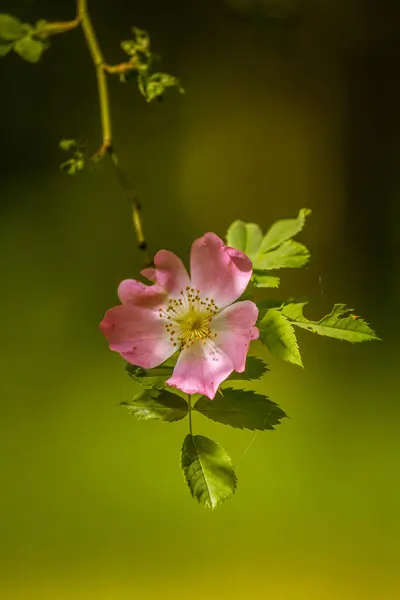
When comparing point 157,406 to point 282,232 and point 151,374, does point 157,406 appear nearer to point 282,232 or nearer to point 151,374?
point 151,374

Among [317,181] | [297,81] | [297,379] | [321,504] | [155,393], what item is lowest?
[155,393]

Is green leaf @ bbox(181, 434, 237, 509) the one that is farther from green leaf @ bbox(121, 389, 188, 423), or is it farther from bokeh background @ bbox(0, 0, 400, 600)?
bokeh background @ bbox(0, 0, 400, 600)

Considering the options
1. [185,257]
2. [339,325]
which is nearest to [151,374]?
[339,325]

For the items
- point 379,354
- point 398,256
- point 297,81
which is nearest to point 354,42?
point 297,81

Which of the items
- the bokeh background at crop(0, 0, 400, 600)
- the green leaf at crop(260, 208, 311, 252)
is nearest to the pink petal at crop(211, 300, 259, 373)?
the green leaf at crop(260, 208, 311, 252)

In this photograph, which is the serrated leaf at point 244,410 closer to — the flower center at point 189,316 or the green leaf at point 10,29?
the flower center at point 189,316

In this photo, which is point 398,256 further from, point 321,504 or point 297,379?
point 321,504
